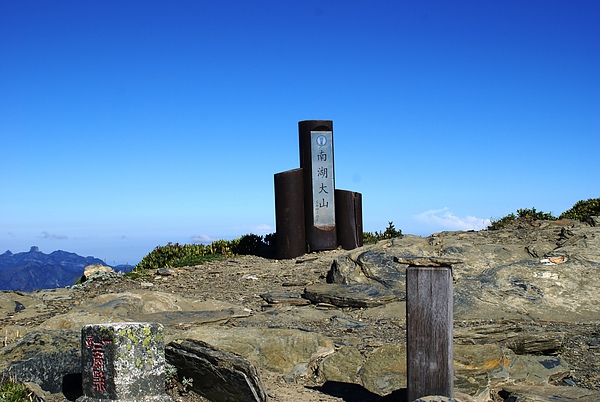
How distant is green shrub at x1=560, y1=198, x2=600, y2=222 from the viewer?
19.6m

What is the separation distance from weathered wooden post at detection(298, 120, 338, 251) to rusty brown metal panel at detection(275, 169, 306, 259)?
1.16ft

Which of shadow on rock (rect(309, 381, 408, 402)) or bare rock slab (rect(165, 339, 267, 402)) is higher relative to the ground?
bare rock slab (rect(165, 339, 267, 402))

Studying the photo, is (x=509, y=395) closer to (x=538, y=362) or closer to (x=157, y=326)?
(x=538, y=362)

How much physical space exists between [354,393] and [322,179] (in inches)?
452

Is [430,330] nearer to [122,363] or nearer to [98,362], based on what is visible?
[122,363]

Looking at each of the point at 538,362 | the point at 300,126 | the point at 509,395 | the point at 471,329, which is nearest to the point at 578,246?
the point at 471,329

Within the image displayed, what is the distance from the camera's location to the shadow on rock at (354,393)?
6277mm

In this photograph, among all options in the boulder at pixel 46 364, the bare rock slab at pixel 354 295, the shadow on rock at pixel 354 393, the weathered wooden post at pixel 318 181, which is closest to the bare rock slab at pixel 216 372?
the shadow on rock at pixel 354 393

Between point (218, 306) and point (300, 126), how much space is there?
322 inches

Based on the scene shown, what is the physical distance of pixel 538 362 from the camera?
712 cm

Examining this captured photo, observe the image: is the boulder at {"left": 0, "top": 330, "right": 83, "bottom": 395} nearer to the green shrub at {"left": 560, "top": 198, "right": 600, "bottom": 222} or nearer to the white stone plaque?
the white stone plaque

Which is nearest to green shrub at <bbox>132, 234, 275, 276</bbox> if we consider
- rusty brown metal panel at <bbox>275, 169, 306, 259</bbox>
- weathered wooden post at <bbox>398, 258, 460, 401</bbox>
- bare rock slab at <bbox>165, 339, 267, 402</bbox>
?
rusty brown metal panel at <bbox>275, 169, 306, 259</bbox>

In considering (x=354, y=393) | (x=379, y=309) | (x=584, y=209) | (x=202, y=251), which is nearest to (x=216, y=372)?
(x=354, y=393)

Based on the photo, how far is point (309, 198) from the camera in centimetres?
1761
